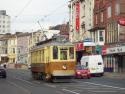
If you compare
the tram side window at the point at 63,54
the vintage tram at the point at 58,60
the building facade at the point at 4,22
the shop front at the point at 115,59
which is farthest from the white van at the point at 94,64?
the building facade at the point at 4,22

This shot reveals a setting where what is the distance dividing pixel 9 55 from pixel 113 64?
9308 centimetres

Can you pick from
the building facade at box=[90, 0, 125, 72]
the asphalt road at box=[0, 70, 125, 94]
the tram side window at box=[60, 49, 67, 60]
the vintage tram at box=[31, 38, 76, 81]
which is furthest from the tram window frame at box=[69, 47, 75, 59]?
the building facade at box=[90, 0, 125, 72]

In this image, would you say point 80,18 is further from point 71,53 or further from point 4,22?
point 4,22

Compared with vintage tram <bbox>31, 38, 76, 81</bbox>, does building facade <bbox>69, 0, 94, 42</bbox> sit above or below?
above

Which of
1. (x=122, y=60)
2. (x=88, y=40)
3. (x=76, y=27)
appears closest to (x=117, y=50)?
(x=122, y=60)

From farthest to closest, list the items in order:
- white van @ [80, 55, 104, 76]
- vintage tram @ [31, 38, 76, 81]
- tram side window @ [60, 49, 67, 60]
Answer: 1. white van @ [80, 55, 104, 76]
2. tram side window @ [60, 49, 67, 60]
3. vintage tram @ [31, 38, 76, 81]

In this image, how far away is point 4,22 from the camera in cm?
16200

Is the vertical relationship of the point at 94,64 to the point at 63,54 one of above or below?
below

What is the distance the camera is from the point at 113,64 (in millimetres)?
68312

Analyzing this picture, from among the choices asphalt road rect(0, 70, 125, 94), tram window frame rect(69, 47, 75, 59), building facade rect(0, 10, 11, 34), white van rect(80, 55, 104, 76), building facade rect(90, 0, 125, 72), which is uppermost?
building facade rect(0, 10, 11, 34)

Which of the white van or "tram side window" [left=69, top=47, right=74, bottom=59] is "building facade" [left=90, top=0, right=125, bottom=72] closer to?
the white van

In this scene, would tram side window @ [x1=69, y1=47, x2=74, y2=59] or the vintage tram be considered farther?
tram side window @ [x1=69, y1=47, x2=74, y2=59]

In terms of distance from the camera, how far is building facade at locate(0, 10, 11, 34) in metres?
160

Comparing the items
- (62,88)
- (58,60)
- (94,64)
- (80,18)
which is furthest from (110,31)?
(62,88)
